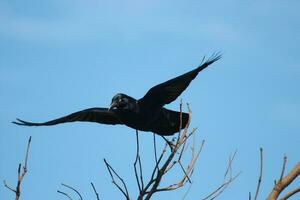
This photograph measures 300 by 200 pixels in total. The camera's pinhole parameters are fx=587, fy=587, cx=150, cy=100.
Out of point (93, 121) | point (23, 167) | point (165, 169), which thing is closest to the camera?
point (23, 167)

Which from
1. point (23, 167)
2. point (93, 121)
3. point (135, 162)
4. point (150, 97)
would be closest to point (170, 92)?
point (150, 97)

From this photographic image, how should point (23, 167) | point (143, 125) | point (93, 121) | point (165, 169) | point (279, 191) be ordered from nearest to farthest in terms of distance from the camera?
1. point (279, 191)
2. point (23, 167)
3. point (165, 169)
4. point (143, 125)
5. point (93, 121)

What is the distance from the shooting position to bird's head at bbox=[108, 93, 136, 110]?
9.10 meters

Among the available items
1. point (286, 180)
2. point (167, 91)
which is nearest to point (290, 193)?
point (286, 180)

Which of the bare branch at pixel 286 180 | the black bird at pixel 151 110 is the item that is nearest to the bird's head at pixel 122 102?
the black bird at pixel 151 110

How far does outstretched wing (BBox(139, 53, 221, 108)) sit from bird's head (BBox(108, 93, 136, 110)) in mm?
192

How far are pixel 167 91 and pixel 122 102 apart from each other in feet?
2.37

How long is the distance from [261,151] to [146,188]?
2.84 feet

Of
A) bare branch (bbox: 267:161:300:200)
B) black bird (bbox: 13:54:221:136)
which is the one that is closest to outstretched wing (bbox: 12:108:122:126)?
black bird (bbox: 13:54:221:136)

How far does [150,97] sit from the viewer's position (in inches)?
361

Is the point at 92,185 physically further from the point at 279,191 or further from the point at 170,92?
the point at 170,92

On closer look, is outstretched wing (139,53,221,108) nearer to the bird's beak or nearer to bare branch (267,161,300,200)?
the bird's beak

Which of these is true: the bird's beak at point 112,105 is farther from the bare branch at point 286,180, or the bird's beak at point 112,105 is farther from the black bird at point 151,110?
the bare branch at point 286,180

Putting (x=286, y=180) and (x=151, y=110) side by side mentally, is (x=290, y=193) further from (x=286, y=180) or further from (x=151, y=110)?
(x=151, y=110)
